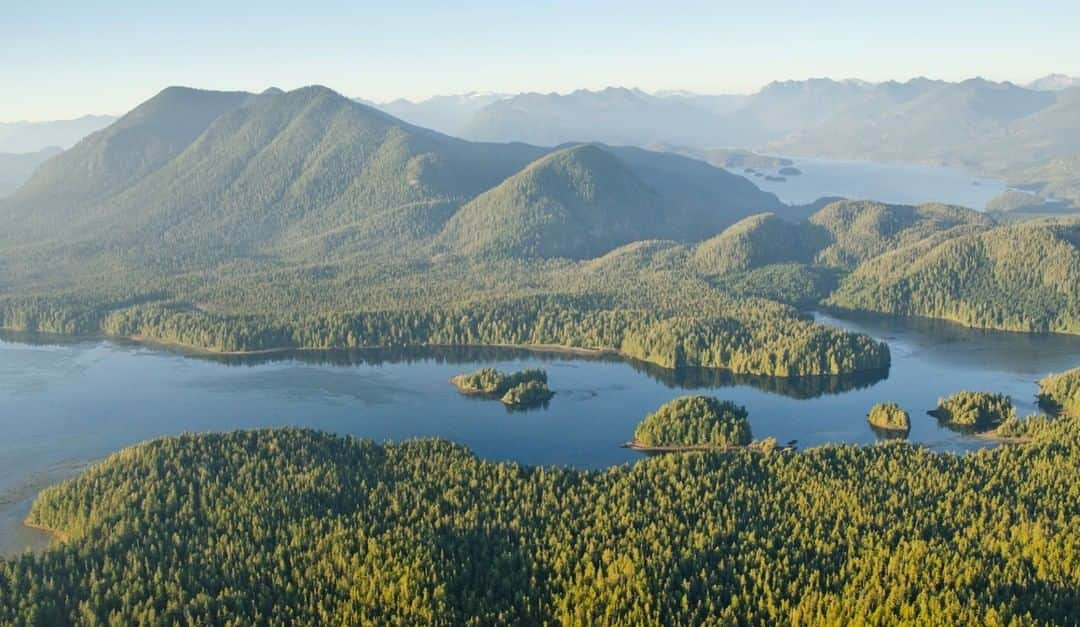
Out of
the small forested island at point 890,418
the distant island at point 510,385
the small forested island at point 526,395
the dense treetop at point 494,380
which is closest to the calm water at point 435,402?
the small forested island at point 890,418

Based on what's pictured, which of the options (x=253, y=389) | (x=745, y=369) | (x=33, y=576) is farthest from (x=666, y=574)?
(x=253, y=389)

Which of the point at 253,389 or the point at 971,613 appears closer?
the point at 971,613

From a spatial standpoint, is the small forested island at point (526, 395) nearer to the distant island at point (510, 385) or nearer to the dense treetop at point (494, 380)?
the distant island at point (510, 385)

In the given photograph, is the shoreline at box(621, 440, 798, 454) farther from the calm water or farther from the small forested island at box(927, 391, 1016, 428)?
the small forested island at box(927, 391, 1016, 428)

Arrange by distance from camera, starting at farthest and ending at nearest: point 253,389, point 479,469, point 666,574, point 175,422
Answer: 1. point 253,389
2. point 175,422
3. point 479,469
4. point 666,574

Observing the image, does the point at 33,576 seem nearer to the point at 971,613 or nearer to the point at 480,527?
the point at 480,527

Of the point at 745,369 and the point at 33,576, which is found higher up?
the point at 745,369

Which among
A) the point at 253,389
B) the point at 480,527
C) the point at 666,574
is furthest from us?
the point at 253,389
